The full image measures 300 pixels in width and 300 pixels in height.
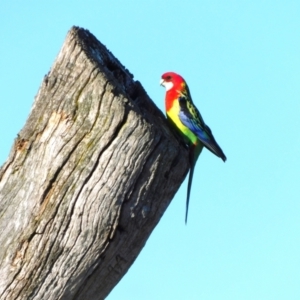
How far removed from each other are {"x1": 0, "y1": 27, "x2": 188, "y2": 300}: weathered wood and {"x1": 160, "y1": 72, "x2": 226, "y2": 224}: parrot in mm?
2408

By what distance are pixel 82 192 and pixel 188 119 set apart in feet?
10.2

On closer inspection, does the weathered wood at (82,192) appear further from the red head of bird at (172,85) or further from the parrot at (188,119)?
the red head of bird at (172,85)

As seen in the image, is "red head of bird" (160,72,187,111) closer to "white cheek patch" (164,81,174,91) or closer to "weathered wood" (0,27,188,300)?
"white cheek patch" (164,81,174,91)

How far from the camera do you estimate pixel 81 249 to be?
2195 mm

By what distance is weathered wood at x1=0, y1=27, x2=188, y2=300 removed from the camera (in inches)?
86.0

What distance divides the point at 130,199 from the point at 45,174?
337mm

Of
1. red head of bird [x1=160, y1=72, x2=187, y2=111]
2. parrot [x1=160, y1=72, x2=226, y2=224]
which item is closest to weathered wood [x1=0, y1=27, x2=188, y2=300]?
parrot [x1=160, y1=72, x2=226, y2=224]

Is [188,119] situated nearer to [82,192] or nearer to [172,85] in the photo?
[172,85]

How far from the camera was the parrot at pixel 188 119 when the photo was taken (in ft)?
16.7

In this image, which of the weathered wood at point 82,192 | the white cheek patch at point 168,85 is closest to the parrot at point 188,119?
the white cheek patch at point 168,85

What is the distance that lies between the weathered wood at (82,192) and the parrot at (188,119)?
7.90ft

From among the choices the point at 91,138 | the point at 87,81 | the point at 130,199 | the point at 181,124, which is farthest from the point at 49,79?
the point at 181,124

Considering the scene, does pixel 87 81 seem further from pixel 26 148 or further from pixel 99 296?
pixel 99 296

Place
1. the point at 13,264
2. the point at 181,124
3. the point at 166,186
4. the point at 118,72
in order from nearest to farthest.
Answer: the point at 13,264, the point at 166,186, the point at 118,72, the point at 181,124
